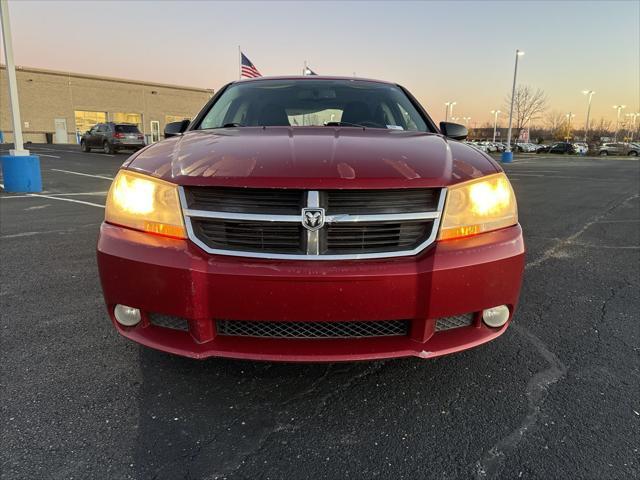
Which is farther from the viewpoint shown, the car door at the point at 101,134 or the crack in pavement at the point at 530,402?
the car door at the point at 101,134

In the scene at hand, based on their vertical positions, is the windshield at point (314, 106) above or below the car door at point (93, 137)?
above

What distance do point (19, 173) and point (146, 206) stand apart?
9.35 meters

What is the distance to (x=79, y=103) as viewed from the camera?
4609 centimetres

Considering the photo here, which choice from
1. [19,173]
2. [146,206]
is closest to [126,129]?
[19,173]

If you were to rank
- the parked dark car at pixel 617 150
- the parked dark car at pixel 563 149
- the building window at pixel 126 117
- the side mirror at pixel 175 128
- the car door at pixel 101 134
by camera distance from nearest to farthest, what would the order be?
the side mirror at pixel 175 128 → the car door at pixel 101 134 → the building window at pixel 126 117 → the parked dark car at pixel 563 149 → the parked dark car at pixel 617 150

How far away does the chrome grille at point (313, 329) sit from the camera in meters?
1.89

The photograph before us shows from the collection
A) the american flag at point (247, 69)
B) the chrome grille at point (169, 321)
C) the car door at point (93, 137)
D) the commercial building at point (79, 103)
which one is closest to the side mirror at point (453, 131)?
the chrome grille at point (169, 321)

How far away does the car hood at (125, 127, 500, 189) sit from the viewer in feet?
6.04

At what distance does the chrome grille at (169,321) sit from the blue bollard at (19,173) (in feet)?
30.8

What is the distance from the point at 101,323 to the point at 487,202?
2.41m

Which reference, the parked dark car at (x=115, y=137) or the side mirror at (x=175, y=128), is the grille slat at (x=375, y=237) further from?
the parked dark car at (x=115, y=137)

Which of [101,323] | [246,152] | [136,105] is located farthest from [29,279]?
[136,105]

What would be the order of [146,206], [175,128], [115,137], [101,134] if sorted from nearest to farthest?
[146,206], [175,128], [115,137], [101,134]

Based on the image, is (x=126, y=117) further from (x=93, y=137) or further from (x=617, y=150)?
(x=617, y=150)
